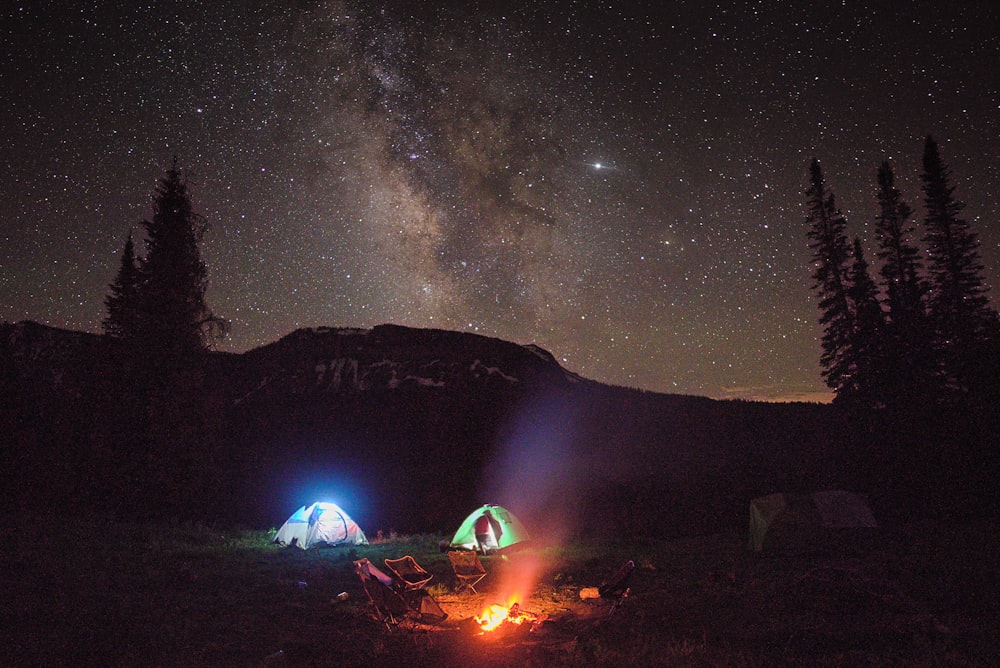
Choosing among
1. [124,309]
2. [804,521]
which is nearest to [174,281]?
[124,309]

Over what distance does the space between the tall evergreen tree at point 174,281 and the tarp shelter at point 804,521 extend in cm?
2092

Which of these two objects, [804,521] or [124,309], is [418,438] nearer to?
[124,309]

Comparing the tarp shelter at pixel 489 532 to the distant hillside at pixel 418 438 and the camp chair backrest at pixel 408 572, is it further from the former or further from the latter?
the camp chair backrest at pixel 408 572

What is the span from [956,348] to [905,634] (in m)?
24.1

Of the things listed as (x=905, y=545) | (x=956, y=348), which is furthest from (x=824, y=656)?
(x=956, y=348)

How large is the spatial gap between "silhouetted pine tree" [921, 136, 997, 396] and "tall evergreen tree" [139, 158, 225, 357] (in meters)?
31.6

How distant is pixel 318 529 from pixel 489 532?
4.79m

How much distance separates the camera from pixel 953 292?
1070 inches

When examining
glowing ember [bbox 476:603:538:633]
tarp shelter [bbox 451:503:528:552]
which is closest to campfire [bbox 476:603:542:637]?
glowing ember [bbox 476:603:538:633]

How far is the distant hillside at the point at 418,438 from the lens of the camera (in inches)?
930

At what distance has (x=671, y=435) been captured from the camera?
47.3 meters

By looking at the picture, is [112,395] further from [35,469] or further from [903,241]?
[903,241]

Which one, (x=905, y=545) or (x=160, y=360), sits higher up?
(x=160, y=360)

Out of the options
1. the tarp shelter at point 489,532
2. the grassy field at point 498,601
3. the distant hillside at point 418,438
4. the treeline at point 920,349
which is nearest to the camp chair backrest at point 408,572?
the grassy field at point 498,601
